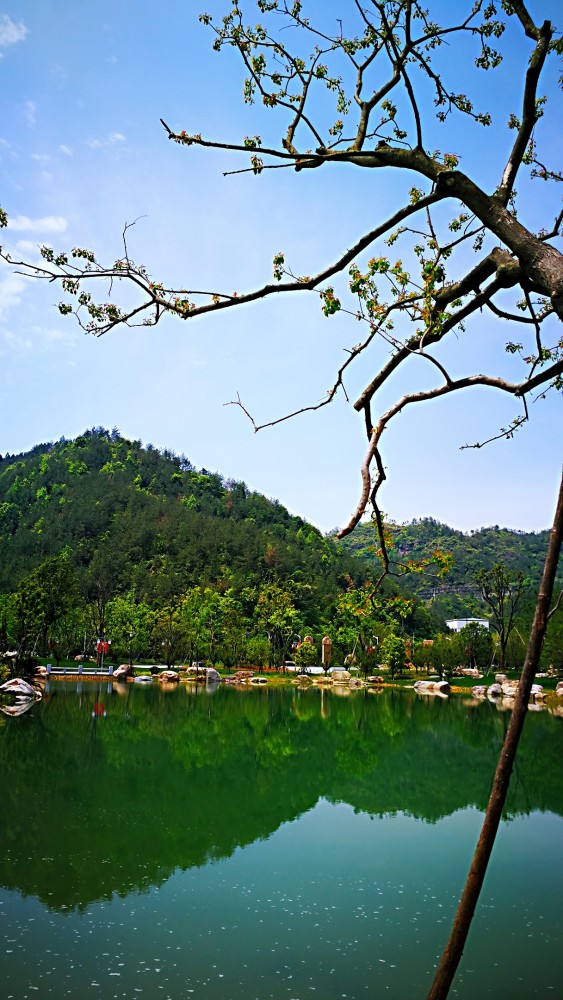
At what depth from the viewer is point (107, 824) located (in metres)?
9.35

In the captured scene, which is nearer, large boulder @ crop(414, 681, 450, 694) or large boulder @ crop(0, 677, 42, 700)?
large boulder @ crop(0, 677, 42, 700)

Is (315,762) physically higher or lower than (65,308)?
lower

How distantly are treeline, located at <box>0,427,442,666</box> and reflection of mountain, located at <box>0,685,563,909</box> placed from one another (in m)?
5.46

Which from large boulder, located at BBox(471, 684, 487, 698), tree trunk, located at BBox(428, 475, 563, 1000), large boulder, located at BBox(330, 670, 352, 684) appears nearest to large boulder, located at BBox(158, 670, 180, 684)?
large boulder, located at BBox(330, 670, 352, 684)

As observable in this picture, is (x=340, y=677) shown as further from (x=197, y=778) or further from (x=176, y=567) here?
(x=197, y=778)

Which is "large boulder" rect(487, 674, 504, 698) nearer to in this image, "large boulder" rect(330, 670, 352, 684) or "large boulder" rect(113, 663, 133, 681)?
"large boulder" rect(330, 670, 352, 684)

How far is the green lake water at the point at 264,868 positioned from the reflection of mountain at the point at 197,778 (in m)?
0.05

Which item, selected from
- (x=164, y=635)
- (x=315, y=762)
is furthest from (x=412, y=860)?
(x=164, y=635)

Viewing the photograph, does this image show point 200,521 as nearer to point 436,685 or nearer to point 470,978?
point 436,685

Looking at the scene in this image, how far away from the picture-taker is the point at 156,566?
68.5 m

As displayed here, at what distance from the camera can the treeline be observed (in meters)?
48.4

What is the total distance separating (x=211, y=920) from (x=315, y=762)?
898cm

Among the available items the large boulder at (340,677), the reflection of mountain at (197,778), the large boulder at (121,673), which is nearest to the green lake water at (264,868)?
the reflection of mountain at (197,778)

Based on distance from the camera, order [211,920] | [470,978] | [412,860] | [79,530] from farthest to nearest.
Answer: [79,530] → [412,860] → [211,920] → [470,978]
